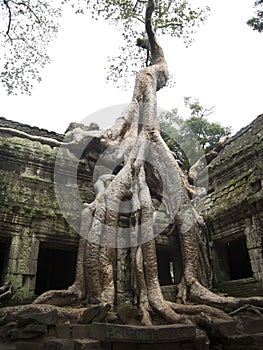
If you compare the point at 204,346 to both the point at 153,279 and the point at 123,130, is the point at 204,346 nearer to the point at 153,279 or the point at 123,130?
the point at 153,279

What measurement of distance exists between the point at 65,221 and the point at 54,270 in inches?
113

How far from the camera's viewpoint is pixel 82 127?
8453 millimetres

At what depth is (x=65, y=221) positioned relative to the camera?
5.88 m

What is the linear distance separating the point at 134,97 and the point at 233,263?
520cm

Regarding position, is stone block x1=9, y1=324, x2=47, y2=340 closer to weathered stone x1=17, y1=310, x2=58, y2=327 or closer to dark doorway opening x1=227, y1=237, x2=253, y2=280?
weathered stone x1=17, y1=310, x2=58, y2=327

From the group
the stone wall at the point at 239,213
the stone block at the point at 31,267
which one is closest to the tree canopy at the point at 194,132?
the stone wall at the point at 239,213

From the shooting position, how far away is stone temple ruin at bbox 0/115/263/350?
5320mm

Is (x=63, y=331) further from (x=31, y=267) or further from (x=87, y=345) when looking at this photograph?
(x=31, y=267)

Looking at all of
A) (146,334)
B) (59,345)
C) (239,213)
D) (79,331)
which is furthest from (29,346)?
→ (239,213)

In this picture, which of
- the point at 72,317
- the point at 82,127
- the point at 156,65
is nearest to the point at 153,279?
the point at 72,317

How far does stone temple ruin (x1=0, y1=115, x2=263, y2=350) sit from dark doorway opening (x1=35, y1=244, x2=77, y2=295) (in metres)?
0.02

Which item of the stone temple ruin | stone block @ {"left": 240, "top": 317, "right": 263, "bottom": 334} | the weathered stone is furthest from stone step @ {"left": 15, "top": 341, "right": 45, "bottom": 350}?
stone block @ {"left": 240, "top": 317, "right": 263, "bottom": 334}

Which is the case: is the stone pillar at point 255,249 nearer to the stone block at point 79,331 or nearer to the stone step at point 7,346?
the stone block at point 79,331

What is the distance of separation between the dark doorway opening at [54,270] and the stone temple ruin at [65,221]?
0.08 feet
